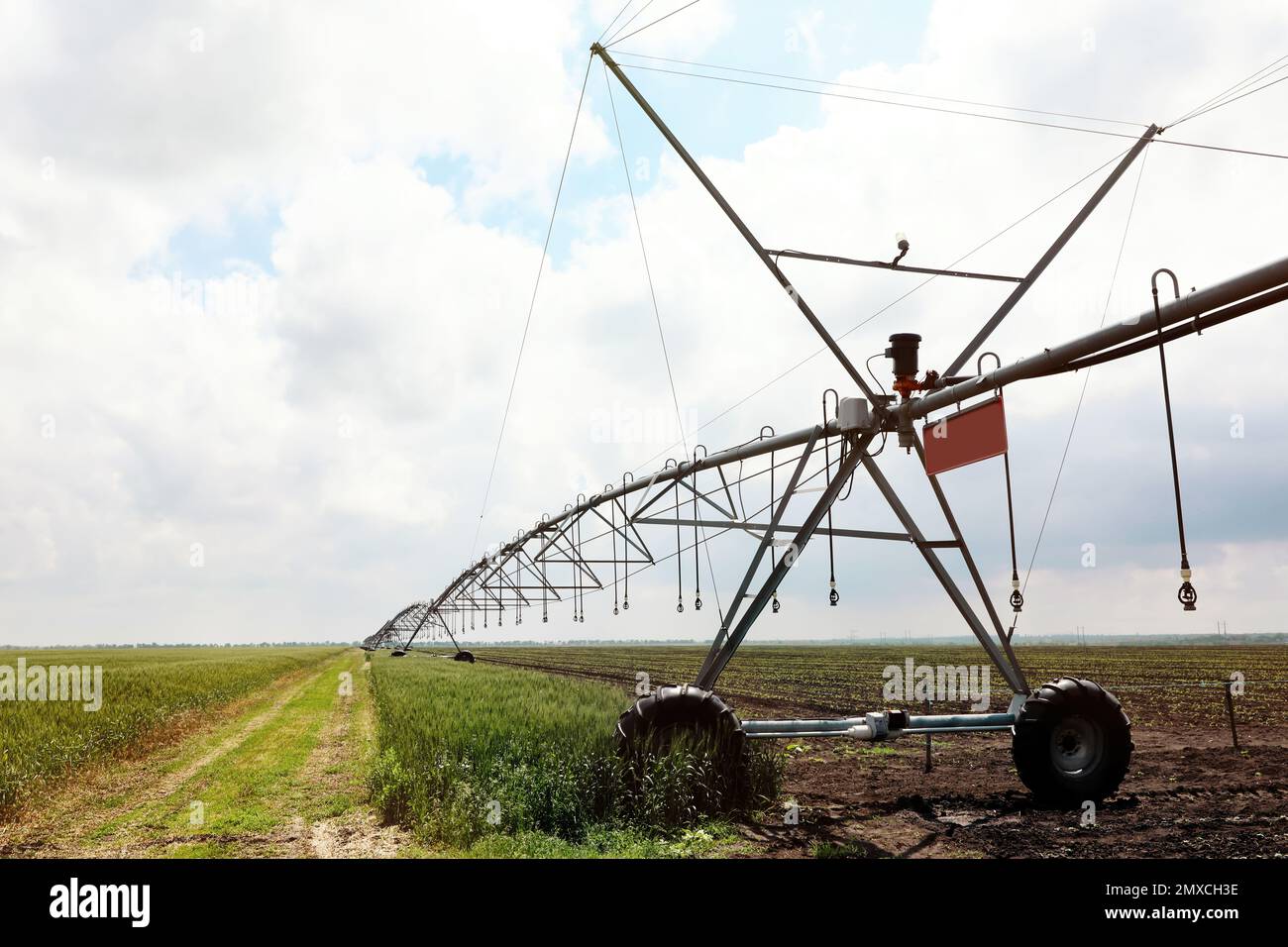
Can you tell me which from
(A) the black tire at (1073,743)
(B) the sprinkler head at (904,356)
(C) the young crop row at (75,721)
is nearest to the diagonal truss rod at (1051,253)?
(B) the sprinkler head at (904,356)

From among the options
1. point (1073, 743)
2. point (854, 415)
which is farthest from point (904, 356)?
point (1073, 743)

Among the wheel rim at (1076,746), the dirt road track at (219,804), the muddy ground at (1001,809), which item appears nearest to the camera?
the muddy ground at (1001,809)

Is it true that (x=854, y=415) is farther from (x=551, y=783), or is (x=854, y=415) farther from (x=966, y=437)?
(x=551, y=783)

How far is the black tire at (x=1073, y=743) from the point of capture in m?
9.91

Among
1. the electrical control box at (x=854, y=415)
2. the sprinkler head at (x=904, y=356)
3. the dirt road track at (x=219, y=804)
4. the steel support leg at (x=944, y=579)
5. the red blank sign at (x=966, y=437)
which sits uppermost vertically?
the sprinkler head at (x=904, y=356)

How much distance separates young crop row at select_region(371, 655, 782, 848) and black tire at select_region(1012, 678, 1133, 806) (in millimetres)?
3173

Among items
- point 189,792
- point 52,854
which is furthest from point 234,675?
point 52,854

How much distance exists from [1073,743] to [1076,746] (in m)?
0.04

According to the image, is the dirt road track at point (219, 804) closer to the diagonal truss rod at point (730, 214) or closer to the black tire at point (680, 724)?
the black tire at point (680, 724)

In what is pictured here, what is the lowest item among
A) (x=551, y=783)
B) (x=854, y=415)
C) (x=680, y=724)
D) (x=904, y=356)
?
(x=551, y=783)

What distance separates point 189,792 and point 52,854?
3284 mm

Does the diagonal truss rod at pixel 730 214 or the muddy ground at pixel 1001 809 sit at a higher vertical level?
the diagonal truss rod at pixel 730 214

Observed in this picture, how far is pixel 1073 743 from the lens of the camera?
10.1 metres

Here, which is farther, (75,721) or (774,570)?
(75,721)
